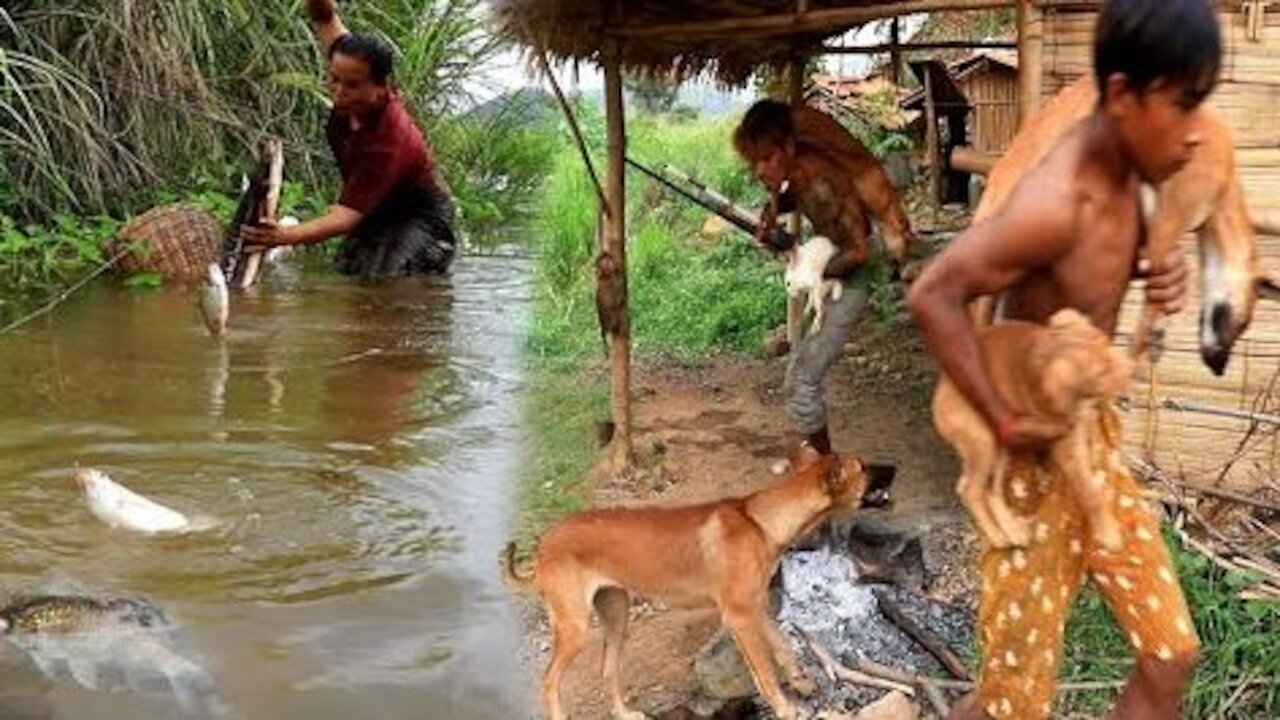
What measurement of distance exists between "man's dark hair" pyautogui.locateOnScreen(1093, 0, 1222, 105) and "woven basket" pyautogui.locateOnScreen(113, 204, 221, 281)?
1113 centimetres

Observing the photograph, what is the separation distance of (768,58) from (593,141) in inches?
412

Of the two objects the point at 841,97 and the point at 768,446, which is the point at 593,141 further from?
the point at 768,446

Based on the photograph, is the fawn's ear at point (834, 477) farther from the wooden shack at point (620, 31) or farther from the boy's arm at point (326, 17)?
the boy's arm at point (326, 17)

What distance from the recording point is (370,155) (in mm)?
7184

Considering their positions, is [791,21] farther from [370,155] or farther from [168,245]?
[168,245]

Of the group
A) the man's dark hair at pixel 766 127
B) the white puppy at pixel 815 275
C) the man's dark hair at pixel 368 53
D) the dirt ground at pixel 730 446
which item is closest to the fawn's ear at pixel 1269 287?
the dirt ground at pixel 730 446

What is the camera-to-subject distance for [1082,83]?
335 cm

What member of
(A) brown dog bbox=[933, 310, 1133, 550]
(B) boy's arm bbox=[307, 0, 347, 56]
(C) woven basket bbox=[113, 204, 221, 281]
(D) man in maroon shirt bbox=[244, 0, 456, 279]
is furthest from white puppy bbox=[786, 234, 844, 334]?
(C) woven basket bbox=[113, 204, 221, 281]

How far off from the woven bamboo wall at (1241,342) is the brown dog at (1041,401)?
6.85 feet

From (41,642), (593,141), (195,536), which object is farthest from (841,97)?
(41,642)

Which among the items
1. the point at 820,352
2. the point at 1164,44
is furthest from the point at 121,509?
the point at 1164,44

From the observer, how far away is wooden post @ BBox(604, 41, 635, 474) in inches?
272

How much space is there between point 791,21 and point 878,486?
1920 millimetres

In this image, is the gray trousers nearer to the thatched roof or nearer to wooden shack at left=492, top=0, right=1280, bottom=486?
the thatched roof
